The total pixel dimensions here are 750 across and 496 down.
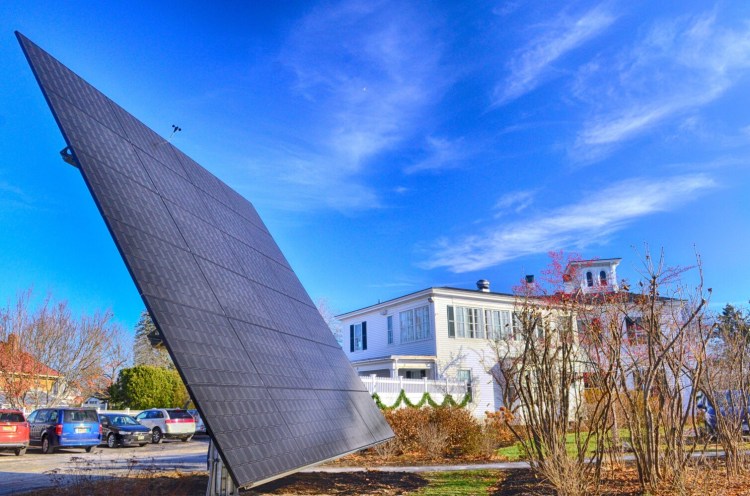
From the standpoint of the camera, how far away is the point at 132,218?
5.53 m

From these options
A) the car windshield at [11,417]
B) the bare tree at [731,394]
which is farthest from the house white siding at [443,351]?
the car windshield at [11,417]

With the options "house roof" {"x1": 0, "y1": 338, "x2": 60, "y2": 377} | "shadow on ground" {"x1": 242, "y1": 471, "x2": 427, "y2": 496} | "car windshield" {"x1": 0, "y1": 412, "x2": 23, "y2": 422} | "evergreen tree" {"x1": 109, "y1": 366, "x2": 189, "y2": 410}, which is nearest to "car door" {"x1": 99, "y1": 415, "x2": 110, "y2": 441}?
"car windshield" {"x1": 0, "y1": 412, "x2": 23, "y2": 422}

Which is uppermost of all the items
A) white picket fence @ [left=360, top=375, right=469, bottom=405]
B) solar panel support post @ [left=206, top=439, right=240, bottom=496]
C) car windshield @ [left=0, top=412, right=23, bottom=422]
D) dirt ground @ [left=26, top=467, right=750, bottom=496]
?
white picket fence @ [left=360, top=375, right=469, bottom=405]

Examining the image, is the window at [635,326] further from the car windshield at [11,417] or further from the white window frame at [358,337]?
the white window frame at [358,337]

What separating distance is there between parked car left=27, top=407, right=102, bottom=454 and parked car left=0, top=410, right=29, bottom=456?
93cm

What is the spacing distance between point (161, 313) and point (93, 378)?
108 ft

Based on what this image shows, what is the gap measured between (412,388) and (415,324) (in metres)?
6.80

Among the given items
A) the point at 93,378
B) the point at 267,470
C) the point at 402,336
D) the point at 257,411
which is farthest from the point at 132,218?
the point at 93,378

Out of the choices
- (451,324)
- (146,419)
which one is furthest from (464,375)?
(146,419)

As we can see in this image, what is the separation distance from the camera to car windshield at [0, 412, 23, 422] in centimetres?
1661

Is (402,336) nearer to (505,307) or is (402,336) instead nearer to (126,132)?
(505,307)

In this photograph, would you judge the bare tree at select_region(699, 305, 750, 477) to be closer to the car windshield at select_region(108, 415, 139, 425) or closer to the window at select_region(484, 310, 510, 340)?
the window at select_region(484, 310, 510, 340)

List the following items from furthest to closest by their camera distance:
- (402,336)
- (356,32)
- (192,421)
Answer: (402,336), (192,421), (356,32)

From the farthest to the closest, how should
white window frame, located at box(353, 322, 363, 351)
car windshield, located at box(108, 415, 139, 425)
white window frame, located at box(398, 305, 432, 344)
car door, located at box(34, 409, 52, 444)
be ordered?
white window frame, located at box(353, 322, 363, 351) → white window frame, located at box(398, 305, 432, 344) → car windshield, located at box(108, 415, 139, 425) → car door, located at box(34, 409, 52, 444)
